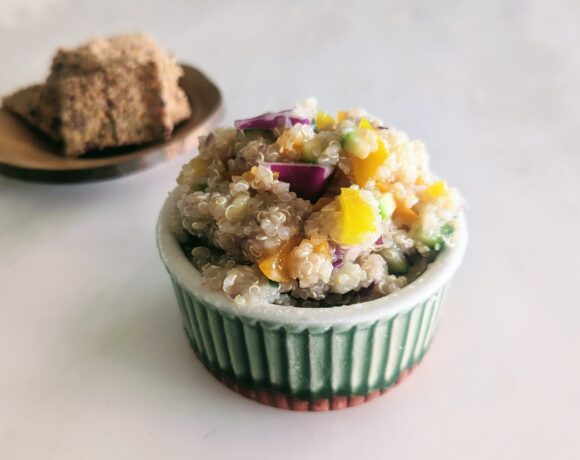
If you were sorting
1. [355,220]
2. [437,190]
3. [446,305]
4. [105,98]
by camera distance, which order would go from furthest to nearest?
[105,98], [446,305], [437,190], [355,220]

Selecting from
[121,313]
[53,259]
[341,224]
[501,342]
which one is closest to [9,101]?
[53,259]

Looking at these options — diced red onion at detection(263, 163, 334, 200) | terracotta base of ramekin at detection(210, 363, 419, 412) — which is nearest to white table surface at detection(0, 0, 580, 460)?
terracotta base of ramekin at detection(210, 363, 419, 412)

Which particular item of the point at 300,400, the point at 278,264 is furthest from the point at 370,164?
the point at 300,400

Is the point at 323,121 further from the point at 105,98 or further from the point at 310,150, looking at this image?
the point at 105,98

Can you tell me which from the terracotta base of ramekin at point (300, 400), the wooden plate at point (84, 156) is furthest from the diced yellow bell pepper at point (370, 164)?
the wooden plate at point (84, 156)

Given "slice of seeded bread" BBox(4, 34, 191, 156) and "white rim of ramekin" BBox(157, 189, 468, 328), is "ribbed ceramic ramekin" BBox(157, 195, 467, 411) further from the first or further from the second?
"slice of seeded bread" BBox(4, 34, 191, 156)

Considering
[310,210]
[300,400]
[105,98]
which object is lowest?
[300,400]
